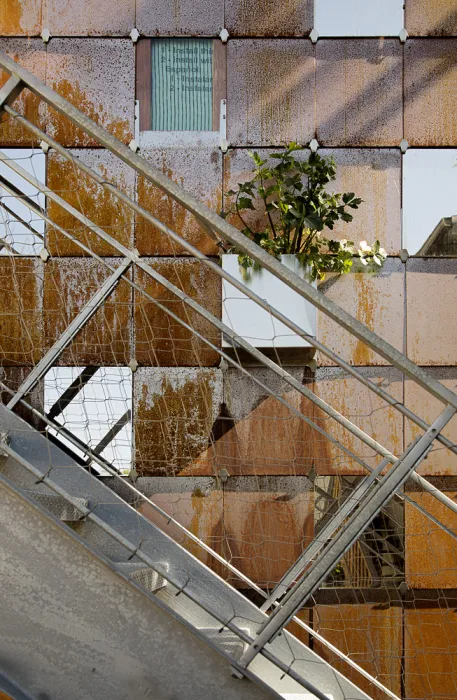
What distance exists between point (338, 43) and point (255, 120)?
0.47 metres

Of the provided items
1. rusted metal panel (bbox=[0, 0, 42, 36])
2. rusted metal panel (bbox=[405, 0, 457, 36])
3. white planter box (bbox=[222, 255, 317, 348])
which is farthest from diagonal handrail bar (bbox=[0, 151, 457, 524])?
rusted metal panel (bbox=[405, 0, 457, 36])

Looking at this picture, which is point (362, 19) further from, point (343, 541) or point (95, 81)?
point (343, 541)

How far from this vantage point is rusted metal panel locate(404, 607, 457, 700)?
2.66 meters

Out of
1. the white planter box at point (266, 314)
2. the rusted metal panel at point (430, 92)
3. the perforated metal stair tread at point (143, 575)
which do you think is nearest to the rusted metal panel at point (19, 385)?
the white planter box at point (266, 314)

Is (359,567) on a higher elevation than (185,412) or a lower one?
lower

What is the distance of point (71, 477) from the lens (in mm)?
2121

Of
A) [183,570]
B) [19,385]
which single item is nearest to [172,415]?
[19,385]

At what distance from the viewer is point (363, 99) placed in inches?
115

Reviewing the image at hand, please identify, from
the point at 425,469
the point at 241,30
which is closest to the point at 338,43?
the point at 241,30

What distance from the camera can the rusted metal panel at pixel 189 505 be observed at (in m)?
2.74

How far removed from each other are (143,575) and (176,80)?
2094mm

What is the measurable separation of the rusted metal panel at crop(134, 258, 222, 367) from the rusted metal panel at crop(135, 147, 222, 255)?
4.7 inches

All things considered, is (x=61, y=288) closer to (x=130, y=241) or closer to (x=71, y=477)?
(x=130, y=241)

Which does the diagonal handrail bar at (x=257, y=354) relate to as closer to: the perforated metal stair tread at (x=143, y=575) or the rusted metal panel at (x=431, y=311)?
the perforated metal stair tread at (x=143, y=575)
